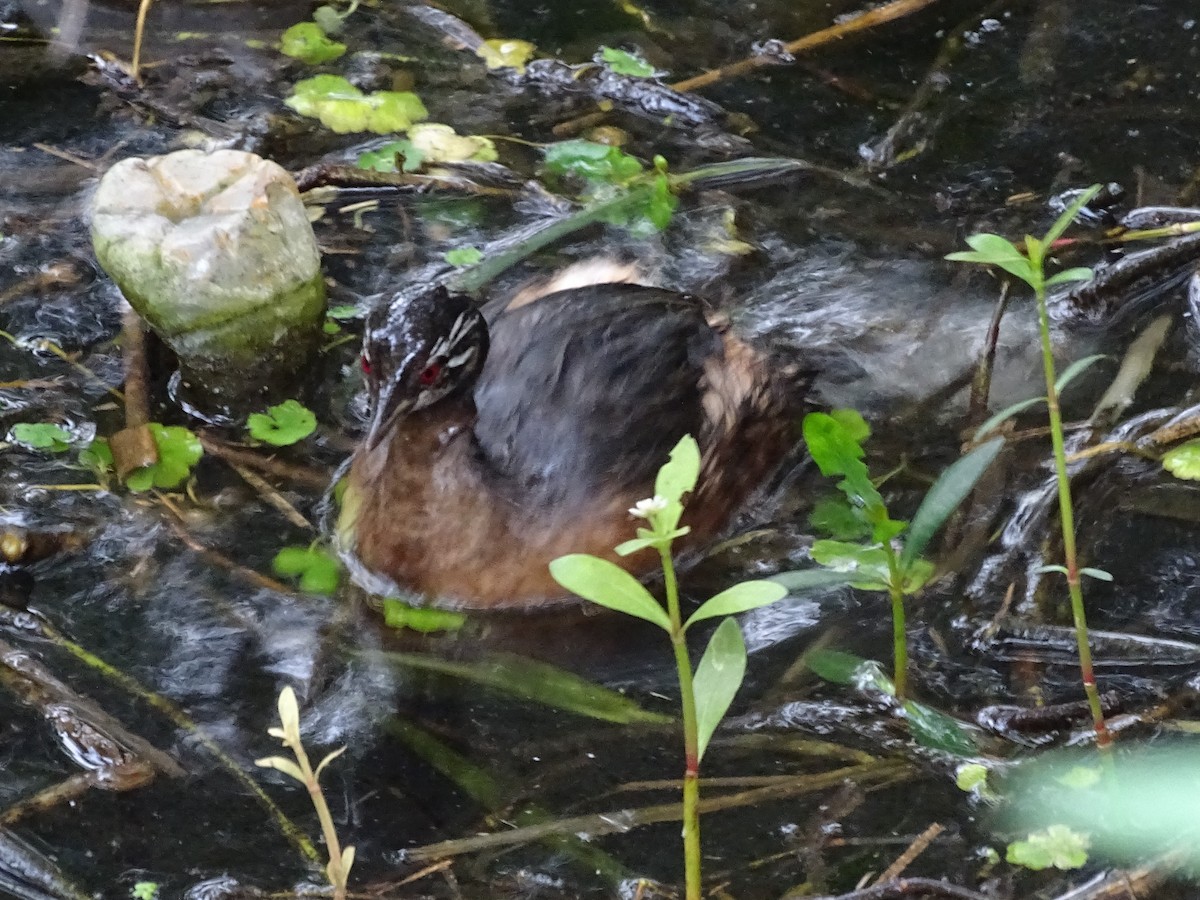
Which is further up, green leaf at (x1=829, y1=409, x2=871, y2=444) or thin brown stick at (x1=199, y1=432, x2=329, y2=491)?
green leaf at (x1=829, y1=409, x2=871, y2=444)

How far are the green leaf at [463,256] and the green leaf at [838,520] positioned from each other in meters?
1.58

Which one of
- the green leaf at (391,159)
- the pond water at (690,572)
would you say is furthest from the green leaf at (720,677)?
the green leaf at (391,159)

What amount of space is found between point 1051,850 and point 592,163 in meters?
3.28

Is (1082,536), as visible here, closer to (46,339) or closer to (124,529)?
(124,529)

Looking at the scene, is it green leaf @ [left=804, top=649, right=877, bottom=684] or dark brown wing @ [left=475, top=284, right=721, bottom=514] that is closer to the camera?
green leaf @ [left=804, top=649, right=877, bottom=684]

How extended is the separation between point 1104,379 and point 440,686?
2.30m

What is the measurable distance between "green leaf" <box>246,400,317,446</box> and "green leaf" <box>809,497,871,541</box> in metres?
1.51

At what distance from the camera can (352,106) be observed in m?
5.69

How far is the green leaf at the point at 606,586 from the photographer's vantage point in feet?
7.62

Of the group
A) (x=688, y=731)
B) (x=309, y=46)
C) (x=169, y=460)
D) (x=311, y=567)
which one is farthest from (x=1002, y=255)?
(x=309, y=46)

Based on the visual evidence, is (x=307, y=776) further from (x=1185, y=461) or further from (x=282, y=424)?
(x=1185, y=461)

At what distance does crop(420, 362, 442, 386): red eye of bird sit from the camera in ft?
12.6

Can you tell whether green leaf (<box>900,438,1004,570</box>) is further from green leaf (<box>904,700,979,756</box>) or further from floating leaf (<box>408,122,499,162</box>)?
floating leaf (<box>408,122,499,162</box>)

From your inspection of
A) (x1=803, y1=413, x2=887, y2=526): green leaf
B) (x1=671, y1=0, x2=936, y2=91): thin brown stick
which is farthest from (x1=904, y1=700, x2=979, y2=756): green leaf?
(x1=671, y1=0, x2=936, y2=91): thin brown stick
